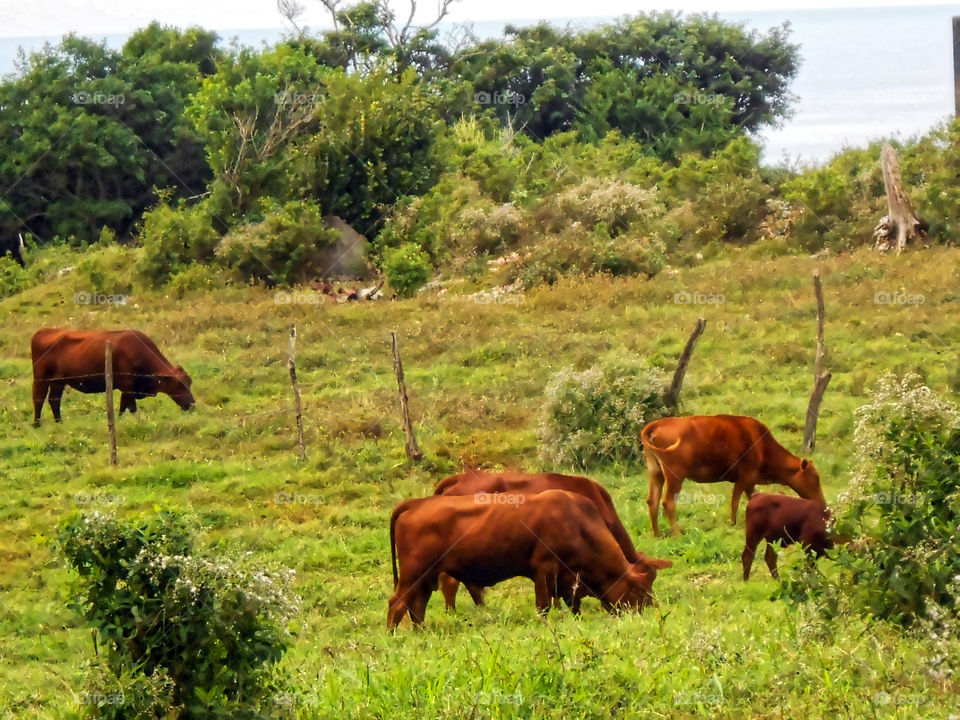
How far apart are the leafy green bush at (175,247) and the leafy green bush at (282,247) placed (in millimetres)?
807

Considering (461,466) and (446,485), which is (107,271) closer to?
(461,466)

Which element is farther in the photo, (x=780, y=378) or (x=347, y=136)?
(x=347, y=136)

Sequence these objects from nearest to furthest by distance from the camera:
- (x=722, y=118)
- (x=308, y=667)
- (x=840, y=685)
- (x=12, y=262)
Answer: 1. (x=840, y=685)
2. (x=308, y=667)
3. (x=12, y=262)
4. (x=722, y=118)

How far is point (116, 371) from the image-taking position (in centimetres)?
2005

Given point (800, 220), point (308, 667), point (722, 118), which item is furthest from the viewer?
point (722, 118)

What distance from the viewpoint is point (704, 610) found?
10102 millimetres

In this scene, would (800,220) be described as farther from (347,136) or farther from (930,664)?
Answer: (930,664)

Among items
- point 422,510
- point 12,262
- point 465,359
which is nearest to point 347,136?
point 12,262

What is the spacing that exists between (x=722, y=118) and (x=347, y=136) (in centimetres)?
1744

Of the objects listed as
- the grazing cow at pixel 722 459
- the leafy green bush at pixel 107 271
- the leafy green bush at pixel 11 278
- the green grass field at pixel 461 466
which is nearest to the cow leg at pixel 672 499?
the grazing cow at pixel 722 459

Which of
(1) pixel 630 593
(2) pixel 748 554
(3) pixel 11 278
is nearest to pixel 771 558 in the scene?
(2) pixel 748 554

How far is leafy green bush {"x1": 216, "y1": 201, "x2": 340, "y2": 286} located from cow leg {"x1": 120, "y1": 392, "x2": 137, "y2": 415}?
1014 centimetres

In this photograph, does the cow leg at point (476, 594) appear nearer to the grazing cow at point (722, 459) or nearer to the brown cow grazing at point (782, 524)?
the brown cow grazing at point (782, 524)

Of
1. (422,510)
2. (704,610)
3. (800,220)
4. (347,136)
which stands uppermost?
(347,136)
